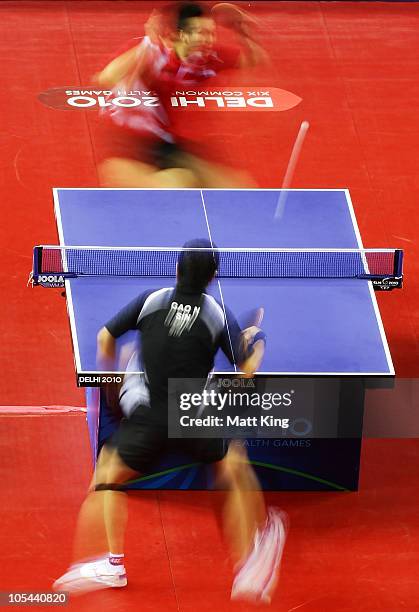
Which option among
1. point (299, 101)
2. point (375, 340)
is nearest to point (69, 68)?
point (299, 101)

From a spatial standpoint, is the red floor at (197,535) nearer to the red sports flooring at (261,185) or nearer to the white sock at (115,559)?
the red sports flooring at (261,185)

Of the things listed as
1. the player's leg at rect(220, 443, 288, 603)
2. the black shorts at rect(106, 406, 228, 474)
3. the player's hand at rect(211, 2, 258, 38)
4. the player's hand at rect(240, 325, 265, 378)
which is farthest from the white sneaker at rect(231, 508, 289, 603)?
the player's hand at rect(211, 2, 258, 38)

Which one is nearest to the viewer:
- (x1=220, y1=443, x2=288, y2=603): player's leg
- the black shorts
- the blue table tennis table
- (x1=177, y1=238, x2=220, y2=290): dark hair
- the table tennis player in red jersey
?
(x1=177, y1=238, x2=220, y2=290): dark hair

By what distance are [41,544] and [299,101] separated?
6.11 meters

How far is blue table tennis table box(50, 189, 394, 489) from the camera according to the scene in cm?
898

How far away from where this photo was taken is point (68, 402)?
9.96m

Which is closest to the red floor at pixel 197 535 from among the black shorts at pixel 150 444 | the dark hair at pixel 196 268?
the black shorts at pixel 150 444

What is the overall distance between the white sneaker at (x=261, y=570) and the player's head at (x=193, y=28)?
3322mm

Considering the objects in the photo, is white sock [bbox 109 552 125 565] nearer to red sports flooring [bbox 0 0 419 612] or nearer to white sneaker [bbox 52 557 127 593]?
white sneaker [bbox 52 557 127 593]

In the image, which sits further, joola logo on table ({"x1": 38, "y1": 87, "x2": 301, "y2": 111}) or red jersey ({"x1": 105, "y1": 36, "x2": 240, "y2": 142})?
joola logo on table ({"x1": 38, "y1": 87, "x2": 301, "y2": 111})

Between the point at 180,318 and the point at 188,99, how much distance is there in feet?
→ 18.7

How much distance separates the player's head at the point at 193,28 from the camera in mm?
10266

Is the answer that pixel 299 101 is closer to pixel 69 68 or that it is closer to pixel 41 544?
pixel 69 68

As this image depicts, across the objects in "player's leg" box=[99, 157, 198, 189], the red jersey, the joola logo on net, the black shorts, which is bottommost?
the black shorts
